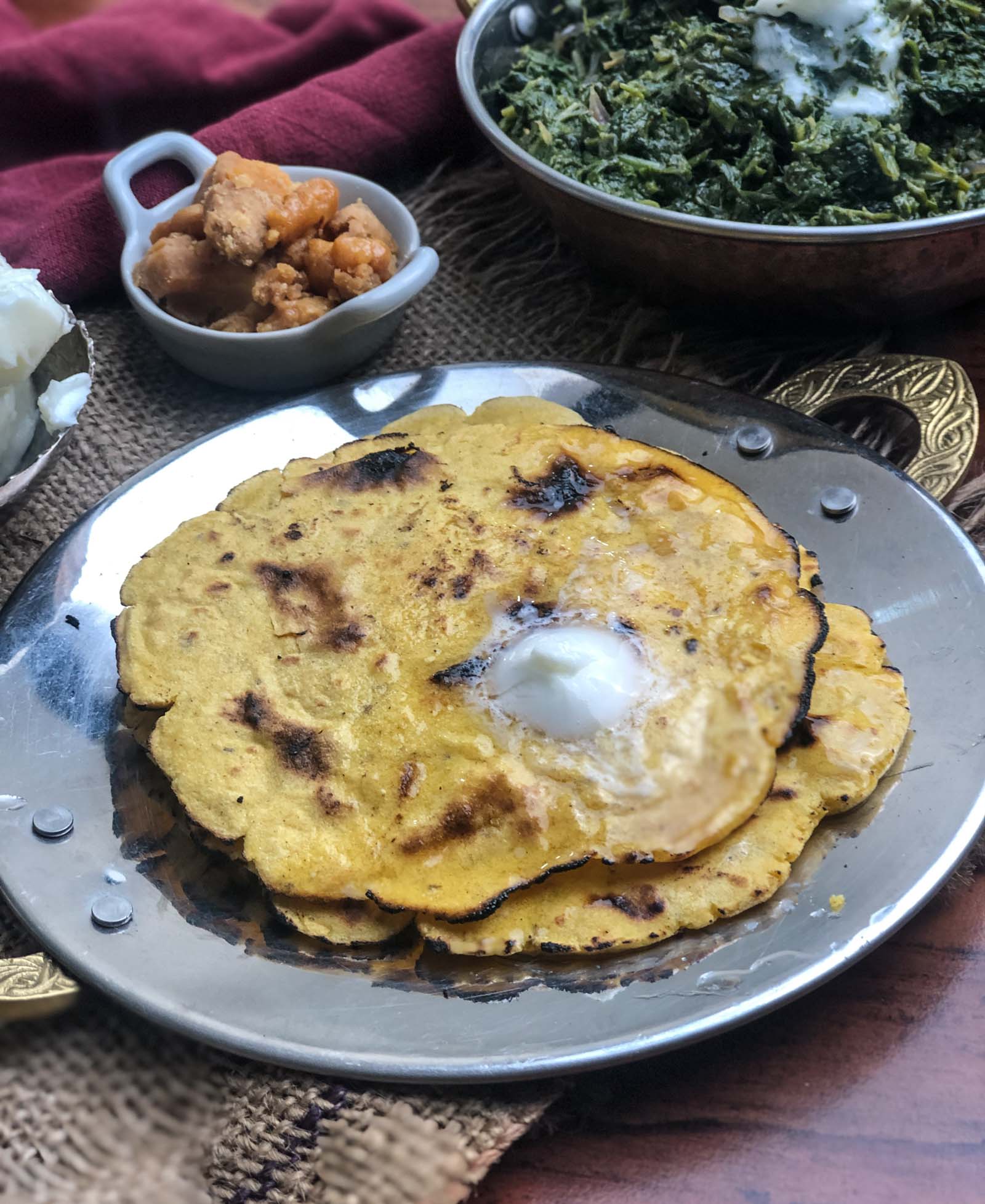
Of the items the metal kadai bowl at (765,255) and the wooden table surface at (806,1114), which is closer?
the wooden table surface at (806,1114)

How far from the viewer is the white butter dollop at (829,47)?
2293 mm

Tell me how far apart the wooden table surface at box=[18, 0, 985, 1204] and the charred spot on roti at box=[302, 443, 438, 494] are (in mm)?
883

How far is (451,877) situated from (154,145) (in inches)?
73.4

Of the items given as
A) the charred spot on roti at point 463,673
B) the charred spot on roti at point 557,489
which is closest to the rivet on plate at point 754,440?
the charred spot on roti at point 557,489

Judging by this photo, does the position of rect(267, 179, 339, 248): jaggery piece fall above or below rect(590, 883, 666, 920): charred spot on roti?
above

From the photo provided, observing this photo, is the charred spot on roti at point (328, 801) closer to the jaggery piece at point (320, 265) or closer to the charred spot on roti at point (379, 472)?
the charred spot on roti at point (379, 472)

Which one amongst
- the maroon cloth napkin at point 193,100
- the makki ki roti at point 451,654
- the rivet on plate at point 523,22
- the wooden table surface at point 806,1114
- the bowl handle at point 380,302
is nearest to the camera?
the wooden table surface at point 806,1114

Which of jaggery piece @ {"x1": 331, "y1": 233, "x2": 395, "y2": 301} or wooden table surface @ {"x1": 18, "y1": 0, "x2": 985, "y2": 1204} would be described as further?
jaggery piece @ {"x1": 331, "y1": 233, "x2": 395, "y2": 301}

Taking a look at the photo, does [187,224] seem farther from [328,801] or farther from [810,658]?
[810,658]

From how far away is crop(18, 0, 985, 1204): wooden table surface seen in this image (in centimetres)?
126

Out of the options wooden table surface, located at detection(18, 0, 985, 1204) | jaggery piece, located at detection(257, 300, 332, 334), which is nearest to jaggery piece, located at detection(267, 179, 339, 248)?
jaggery piece, located at detection(257, 300, 332, 334)

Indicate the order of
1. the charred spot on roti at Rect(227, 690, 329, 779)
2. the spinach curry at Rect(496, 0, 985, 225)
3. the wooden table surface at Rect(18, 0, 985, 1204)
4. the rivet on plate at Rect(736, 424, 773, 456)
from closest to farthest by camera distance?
the wooden table surface at Rect(18, 0, 985, 1204), the charred spot on roti at Rect(227, 690, 329, 779), the rivet on plate at Rect(736, 424, 773, 456), the spinach curry at Rect(496, 0, 985, 225)

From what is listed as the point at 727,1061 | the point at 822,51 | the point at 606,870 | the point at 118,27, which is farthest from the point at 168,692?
the point at 118,27

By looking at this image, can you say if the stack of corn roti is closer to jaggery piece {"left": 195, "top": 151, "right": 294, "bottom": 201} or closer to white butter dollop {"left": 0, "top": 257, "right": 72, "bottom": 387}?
white butter dollop {"left": 0, "top": 257, "right": 72, "bottom": 387}
